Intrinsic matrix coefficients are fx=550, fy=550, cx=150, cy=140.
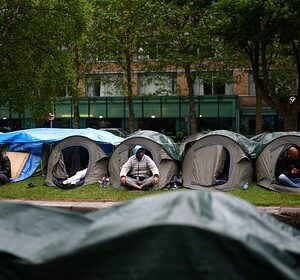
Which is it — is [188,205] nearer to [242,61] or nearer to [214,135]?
[214,135]

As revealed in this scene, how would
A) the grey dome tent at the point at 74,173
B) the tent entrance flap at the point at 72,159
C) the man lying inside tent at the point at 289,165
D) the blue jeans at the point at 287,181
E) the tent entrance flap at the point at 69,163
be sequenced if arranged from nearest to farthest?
the blue jeans at the point at 287,181
the man lying inside tent at the point at 289,165
the grey dome tent at the point at 74,173
the tent entrance flap at the point at 69,163
the tent entrance flap at the point at 72,159

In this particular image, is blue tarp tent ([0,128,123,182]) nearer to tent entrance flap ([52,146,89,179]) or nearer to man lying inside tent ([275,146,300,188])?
tent entrance flap ([52,146,89,179])

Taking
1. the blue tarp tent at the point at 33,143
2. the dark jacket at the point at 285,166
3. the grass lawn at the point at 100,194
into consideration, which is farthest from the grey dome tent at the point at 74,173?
the dark jacket at the point at 285,166

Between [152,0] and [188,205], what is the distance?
24.9 m

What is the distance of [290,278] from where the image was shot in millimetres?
2455

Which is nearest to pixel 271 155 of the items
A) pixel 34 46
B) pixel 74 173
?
pixel 74 173

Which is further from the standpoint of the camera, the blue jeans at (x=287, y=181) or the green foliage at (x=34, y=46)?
the green foliage at (x=34, y=46)

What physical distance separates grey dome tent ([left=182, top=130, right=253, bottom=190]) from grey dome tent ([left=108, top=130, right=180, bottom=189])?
40 cm

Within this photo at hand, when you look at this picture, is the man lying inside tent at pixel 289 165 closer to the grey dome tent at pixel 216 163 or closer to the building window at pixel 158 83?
the grey dome tent at pixel 216 163

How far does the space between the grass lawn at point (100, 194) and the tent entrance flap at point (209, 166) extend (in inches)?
37.2

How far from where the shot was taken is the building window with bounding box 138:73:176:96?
3631 centimetres

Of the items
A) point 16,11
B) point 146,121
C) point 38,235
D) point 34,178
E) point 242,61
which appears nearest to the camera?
point 38,235

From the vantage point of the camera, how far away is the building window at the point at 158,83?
3631 centimetres

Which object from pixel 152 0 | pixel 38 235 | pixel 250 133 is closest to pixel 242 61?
pixel 152 0
